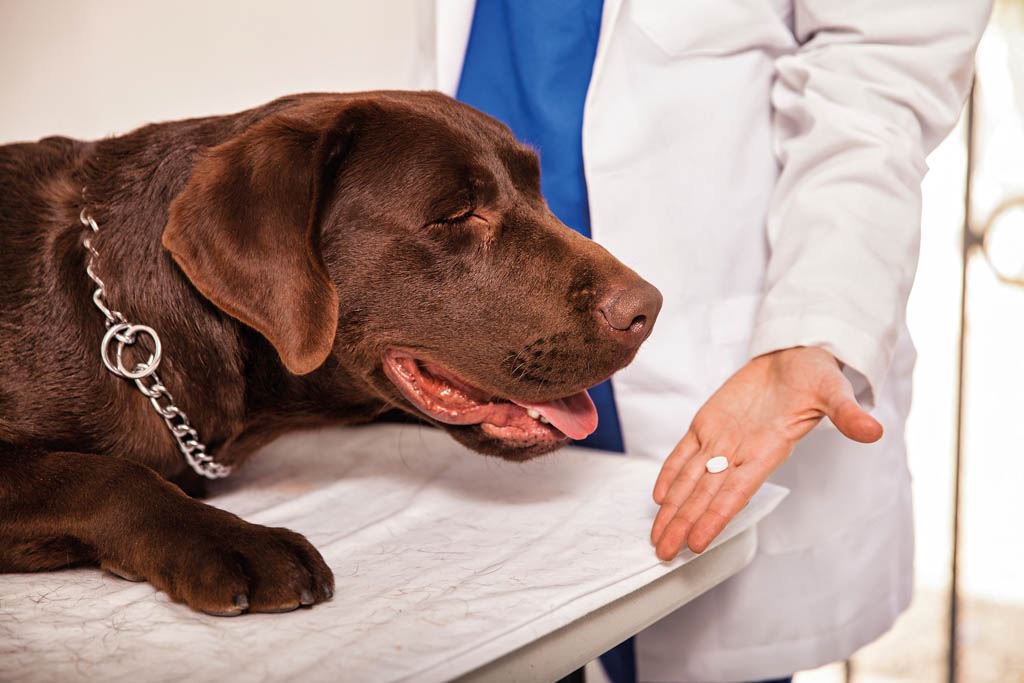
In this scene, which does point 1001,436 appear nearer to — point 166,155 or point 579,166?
point 579,166

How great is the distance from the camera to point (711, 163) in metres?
1.46

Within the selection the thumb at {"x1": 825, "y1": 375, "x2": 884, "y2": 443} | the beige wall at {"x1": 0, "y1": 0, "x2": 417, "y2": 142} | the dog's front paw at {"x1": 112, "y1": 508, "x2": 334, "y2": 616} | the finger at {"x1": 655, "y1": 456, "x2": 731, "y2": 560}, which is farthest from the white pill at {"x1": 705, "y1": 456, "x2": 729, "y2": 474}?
the beige wall at {"x1": 0, "y1": 0, "x2": 417, "y2": 142}

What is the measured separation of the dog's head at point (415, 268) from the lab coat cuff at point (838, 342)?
0.66 ft

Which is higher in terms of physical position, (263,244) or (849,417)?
(263,244)

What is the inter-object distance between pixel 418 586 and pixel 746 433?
449 millimetres

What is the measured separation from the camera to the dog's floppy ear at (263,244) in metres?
1.07

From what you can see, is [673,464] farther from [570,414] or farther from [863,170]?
[863,170]

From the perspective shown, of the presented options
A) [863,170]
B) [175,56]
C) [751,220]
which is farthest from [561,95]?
[175,56]

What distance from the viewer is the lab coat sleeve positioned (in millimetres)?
1236

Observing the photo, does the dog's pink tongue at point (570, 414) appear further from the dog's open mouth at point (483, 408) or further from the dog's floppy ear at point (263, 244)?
the dog's floppy ear at point (263, 244)

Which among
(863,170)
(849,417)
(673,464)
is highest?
(863,170)

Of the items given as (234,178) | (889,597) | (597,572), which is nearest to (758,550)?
(889,597)

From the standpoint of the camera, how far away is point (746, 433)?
3.80 ft

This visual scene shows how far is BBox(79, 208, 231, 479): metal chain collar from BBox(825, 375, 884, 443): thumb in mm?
772
